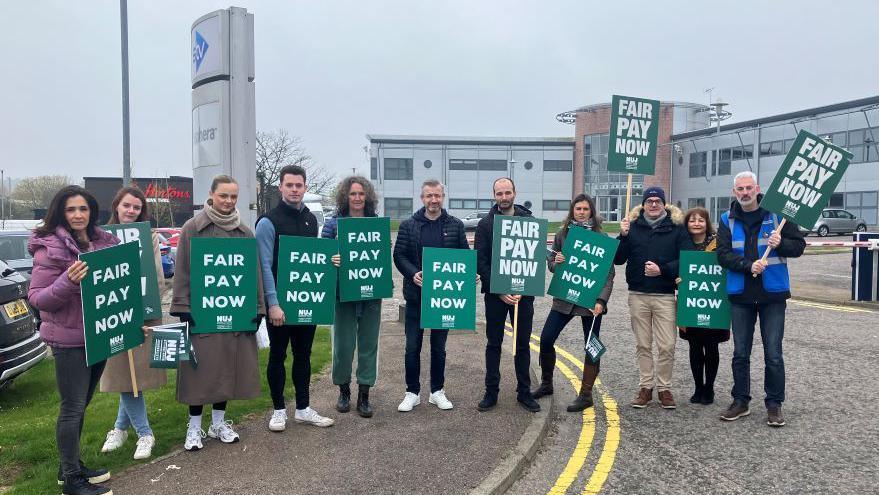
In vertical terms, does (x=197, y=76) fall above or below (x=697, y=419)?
above

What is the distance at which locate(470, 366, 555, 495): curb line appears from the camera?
13.8 feet

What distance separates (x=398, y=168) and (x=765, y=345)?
5843 centimetres

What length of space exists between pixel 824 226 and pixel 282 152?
33.3m

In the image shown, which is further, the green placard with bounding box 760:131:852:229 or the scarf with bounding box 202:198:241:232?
the green placard with bounding box 760:131:852:229

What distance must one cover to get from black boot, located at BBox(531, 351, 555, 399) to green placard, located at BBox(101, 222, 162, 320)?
359cm

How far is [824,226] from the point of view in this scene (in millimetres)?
35000

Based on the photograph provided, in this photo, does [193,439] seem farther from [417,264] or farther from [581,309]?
[581,309]

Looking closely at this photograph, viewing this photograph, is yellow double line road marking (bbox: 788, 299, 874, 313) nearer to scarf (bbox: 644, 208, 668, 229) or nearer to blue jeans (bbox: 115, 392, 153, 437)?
scarf (bbox: 644, 208, 668, 229)

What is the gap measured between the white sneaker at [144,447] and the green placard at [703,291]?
186 inches

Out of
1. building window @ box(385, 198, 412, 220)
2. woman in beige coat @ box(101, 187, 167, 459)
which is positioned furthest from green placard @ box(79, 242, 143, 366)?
building window @ box(385, 198, 412, 220)

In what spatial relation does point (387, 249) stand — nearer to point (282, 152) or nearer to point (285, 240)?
point (285, 240)

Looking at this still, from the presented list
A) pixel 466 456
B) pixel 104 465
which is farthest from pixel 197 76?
pixel 466 456

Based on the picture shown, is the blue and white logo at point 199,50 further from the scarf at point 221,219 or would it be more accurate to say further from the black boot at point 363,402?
the black boot at point 363,402

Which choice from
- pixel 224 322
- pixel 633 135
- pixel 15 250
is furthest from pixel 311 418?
pixel 15 250
